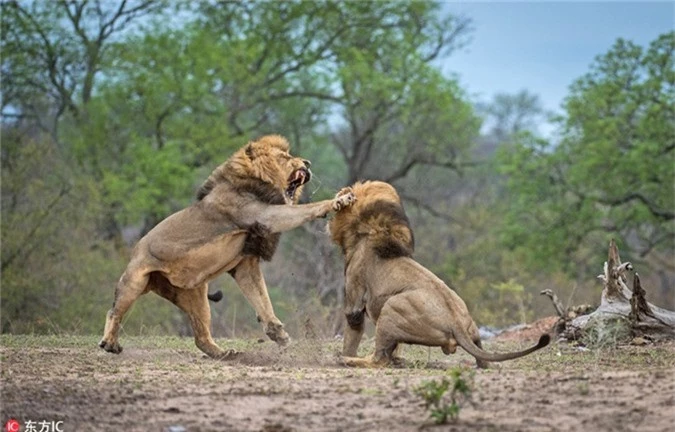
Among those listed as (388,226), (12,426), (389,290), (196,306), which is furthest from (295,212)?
(12,426)

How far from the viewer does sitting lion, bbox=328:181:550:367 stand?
836 centimetres

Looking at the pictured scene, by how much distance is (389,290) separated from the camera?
8.62 meters

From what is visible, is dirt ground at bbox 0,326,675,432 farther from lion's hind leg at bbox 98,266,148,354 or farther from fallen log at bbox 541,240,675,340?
fallen log at bbox 541,240,675,340

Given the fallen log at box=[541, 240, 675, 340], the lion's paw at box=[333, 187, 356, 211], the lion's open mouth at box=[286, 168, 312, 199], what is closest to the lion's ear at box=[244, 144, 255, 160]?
the lion's open mouth at box=[286, 168, 312, 199]

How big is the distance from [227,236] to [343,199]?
103cm

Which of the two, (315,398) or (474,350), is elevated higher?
(474,350)

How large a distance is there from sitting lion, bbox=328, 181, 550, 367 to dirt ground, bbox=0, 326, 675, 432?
0.97ft

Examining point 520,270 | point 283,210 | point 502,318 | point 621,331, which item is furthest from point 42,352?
point 520,270

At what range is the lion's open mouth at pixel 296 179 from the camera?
9719 millimetres

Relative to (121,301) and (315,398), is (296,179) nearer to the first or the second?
(121,301)

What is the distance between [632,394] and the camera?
635 cm

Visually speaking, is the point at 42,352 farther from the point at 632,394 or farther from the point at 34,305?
the point at 34,305

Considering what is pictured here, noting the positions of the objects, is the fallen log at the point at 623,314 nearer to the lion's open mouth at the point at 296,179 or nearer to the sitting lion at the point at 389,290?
the sitting lion at the point at 389,290

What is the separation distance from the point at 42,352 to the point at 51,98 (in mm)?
24663
